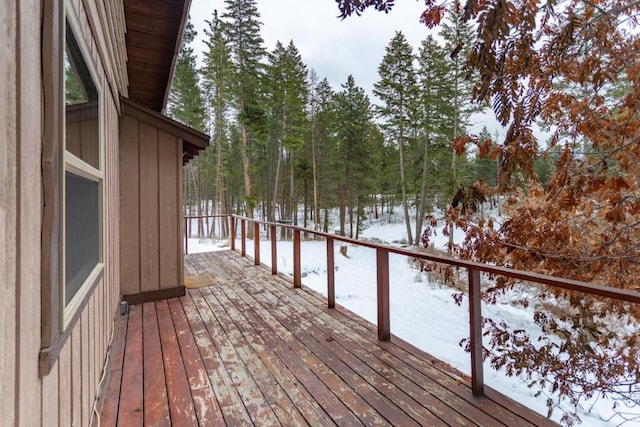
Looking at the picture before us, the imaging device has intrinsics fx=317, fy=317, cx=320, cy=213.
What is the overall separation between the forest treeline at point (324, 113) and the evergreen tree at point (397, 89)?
0.16ft

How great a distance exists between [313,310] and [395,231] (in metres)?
21.6

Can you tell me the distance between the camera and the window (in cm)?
131

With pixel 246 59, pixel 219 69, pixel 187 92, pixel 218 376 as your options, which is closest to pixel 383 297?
pixel 218 376

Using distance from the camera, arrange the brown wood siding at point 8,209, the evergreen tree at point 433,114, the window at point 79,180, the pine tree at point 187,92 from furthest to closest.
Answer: the pine tree at point 187,92, the evergreen tree at point 433,114, the window at point 79,180, the brown wood siding at point 8,209

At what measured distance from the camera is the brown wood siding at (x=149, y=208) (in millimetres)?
3826

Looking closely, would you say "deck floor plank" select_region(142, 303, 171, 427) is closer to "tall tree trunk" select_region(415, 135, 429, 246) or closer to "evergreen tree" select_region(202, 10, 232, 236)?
"evergreen tree" select_region(202, 10, 232, 236)

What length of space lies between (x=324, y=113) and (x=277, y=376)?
17.4 meters

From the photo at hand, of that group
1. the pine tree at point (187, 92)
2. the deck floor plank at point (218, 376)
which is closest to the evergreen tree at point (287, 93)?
the pine tree at point (187, 92)

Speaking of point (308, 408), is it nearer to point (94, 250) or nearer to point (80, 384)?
point (80, 384)

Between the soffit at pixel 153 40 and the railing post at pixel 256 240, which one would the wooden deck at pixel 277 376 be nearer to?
the railing post at pixel 256 240

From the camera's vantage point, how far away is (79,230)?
1.59 meters

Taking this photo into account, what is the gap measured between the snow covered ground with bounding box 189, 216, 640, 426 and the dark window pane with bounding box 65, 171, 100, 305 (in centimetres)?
368

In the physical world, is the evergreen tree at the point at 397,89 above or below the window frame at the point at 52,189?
above

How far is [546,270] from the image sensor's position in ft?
10.2
